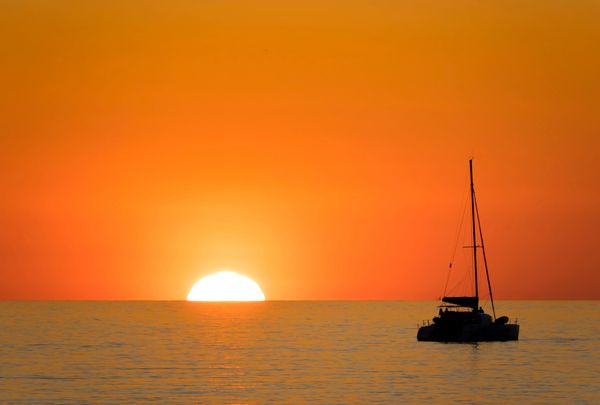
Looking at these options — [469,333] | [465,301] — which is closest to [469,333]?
[469,333]

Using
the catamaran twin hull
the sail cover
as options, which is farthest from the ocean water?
the sail cover

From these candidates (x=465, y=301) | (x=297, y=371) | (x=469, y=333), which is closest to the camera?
(x=297, y=371)

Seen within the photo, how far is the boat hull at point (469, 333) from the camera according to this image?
12362cm

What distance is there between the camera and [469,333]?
123688mm

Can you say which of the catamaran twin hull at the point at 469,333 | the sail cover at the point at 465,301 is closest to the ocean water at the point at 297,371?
the catamaran twin hull at the point at 469,333

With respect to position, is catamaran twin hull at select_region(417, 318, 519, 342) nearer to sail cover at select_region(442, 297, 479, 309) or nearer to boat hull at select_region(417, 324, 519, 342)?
boat hull at select_region(417, 324, 519, 342)

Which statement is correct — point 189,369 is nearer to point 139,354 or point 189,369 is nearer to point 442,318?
point 139,354

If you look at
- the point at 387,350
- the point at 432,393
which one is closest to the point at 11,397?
the point at 432,393

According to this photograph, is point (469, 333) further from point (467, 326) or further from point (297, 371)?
point (297, 371)

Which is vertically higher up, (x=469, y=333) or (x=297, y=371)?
(x=469, y=333)

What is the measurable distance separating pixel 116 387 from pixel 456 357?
42.0 meters

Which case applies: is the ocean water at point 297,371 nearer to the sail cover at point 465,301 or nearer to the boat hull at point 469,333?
the boat hull at point 469,333

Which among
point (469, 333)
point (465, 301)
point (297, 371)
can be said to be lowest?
point (297, 371)

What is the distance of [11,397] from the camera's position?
73500 millimetres
